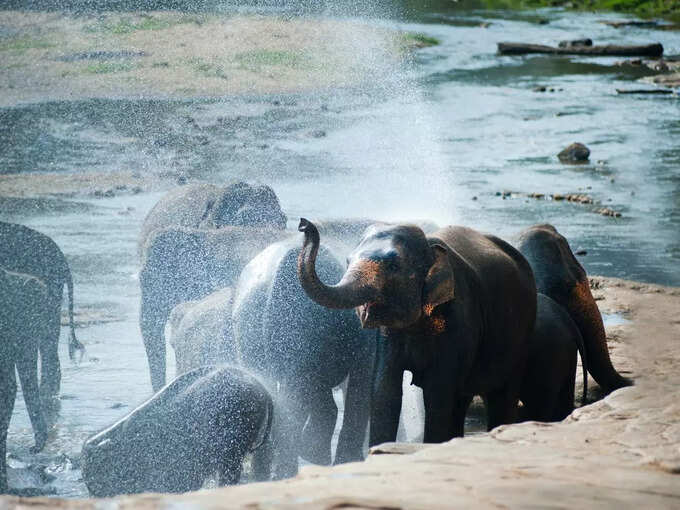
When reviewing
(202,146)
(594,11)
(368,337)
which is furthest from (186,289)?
(594,11)

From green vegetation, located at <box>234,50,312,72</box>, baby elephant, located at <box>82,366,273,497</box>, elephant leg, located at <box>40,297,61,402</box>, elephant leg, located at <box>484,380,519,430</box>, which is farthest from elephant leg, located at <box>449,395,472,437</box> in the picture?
green vegetation, located at <box>234,50,312,72</box>

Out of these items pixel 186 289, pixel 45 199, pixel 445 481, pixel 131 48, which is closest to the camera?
pixel 445 481

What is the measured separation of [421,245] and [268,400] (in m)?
1.00

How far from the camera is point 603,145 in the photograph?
1859cm

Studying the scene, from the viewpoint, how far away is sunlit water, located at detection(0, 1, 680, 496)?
32.8ft

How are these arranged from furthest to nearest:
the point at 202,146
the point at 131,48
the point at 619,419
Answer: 1. the point at 131,48
2. the point at 202,146
3. the point at 619,419

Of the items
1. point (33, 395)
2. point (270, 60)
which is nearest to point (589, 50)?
point (270, 60)

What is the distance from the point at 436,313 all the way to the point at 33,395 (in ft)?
10.4

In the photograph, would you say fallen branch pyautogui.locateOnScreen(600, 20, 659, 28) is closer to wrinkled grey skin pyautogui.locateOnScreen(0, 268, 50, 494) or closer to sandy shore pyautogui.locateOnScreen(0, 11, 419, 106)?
sandy shore pyautogui.locateOnScreen(0, 11, 419, 106)

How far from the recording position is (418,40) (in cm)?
2969

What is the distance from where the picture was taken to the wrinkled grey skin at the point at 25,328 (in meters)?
7.82

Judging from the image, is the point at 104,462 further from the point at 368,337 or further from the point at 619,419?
the point at 619,419

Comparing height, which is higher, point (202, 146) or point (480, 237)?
point (480, 237)

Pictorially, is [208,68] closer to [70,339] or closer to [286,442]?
[70,339]
